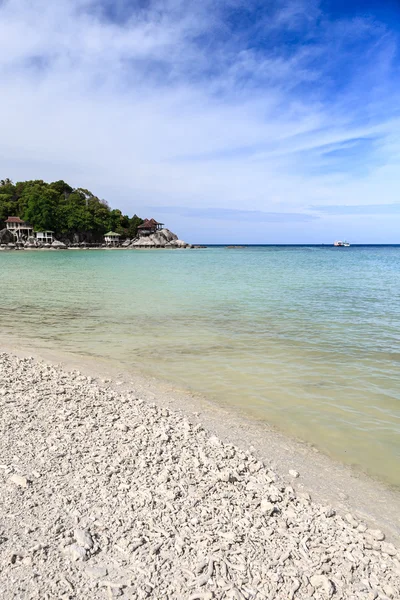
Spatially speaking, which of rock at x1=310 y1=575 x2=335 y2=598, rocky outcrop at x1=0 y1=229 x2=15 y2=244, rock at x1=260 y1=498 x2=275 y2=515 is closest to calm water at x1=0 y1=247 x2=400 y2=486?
rock at x1=260 y1=498 x2=275 y2=515

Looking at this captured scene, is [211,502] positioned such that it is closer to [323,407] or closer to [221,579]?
[221,579]

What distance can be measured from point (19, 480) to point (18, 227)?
134117mm

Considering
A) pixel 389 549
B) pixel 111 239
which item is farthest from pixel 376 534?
pixel 111 239

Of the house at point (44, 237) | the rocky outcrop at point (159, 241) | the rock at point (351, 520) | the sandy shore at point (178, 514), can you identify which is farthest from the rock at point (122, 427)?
the rocky outcrop at point (159, 241)

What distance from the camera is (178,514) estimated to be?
3.44 meters

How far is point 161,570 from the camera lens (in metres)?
2.85

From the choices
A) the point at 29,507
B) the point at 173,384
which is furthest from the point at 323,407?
the point at 29,507

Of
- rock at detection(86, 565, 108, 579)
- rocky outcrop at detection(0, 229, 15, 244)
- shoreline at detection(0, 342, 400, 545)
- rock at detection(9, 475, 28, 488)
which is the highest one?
rocky outcrop at detection(0, 229, 15, 244)

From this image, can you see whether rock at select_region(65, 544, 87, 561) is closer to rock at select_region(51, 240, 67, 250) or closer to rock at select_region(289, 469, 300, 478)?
rock at select_region(289, 469, 300, 478)

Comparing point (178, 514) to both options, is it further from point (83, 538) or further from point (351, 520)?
point (351, 520)

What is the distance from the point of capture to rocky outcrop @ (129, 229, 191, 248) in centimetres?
16012

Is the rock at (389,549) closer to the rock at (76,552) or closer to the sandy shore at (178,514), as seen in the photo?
the sandy shore at (178,514)

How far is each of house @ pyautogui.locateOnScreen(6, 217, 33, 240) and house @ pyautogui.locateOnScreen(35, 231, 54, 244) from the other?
316 centimetres

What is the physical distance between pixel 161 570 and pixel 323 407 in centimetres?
464
